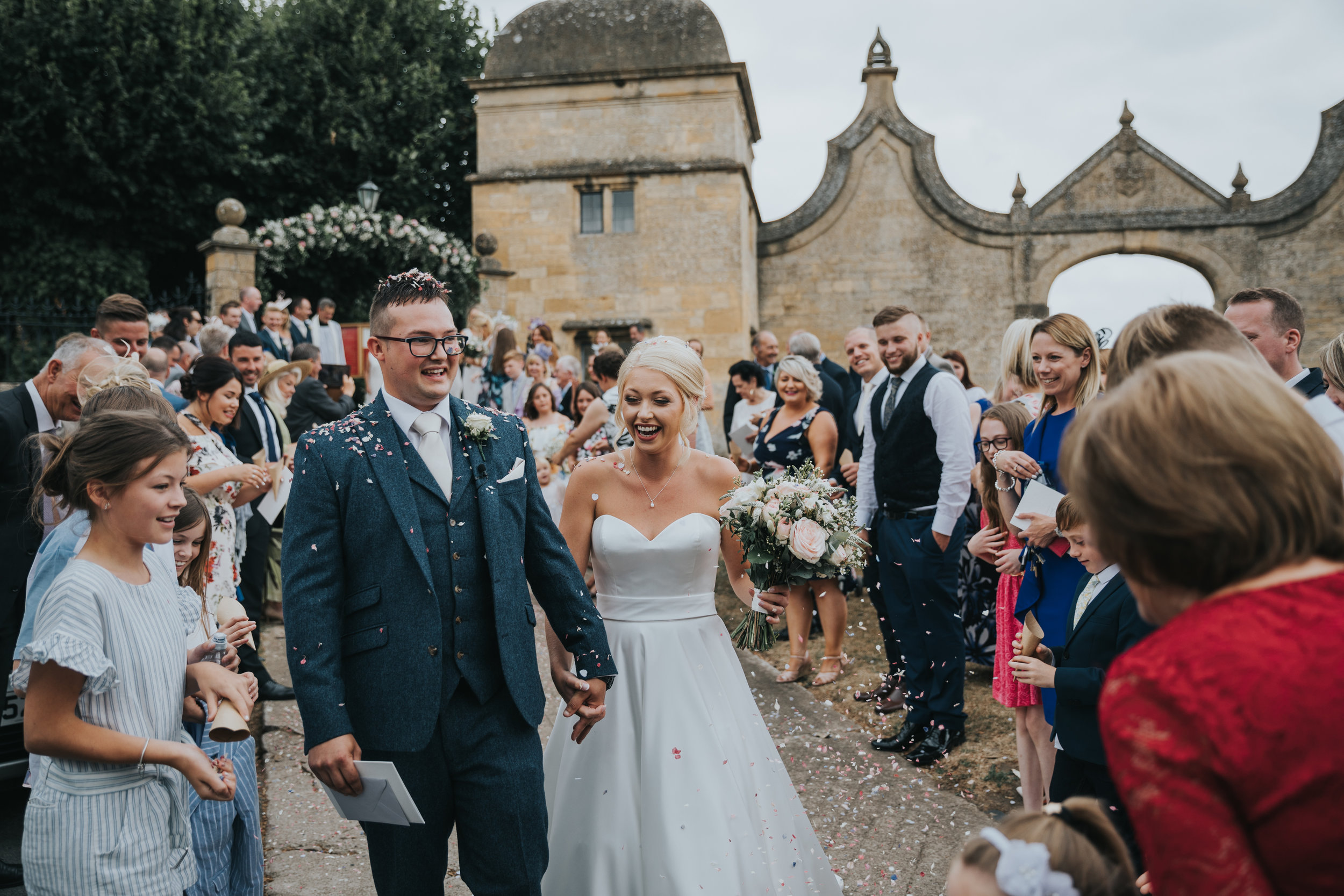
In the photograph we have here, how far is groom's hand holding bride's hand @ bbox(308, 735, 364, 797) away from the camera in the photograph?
2467 millimetres

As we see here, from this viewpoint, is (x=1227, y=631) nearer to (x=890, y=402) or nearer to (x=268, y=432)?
(x=890, y=402)

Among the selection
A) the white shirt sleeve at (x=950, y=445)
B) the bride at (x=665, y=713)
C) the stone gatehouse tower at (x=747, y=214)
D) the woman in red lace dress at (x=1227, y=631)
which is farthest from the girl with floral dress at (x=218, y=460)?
the stone gatehouse tower at (x=747, y=214)

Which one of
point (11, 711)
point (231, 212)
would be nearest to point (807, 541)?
point (11, 711)

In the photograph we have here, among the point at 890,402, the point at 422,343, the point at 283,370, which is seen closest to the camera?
the point at 422,343

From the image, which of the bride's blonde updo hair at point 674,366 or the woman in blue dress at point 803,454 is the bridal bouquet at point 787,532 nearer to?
the bride's blonde updo hair at point 674,366

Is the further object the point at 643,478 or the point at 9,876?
the point at 643,478

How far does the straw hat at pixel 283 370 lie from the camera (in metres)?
7.64

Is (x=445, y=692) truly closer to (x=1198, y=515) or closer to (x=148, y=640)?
(x=148, y=640)

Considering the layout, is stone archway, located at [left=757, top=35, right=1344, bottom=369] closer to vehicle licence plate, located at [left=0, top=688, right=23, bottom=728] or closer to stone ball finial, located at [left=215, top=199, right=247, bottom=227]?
stone ball finial, located at [left=215, top=199, right=247, bottom=227]

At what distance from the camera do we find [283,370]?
802 centimetres

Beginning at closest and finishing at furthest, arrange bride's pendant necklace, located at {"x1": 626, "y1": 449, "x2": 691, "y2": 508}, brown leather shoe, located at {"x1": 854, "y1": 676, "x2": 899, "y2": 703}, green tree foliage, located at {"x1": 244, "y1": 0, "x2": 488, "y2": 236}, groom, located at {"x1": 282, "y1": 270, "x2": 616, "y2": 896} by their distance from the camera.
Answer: groom, located at {"x1": 282, "y1": 270, "x2": 616, "y2": 896}, bride's pendant necklace, located at {"x1": 626, "y1": 449, "x2": 691, "y2": 508}, brown leather shoe, located at {"x1": 854, "y1": 676, "x2": 899, "y2": 703}, green tree foliage, located at {"x1": 244, "y1": 0, "x2": 488, "y2": 236}

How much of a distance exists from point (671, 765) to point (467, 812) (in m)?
0.86

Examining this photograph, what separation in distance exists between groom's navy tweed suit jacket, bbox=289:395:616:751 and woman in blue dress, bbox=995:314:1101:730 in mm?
2172

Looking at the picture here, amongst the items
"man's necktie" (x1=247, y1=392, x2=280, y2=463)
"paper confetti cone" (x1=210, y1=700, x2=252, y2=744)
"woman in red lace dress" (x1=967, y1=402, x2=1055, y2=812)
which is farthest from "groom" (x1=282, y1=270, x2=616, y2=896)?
"man's necktie" (x1=247, y1=392, x2=280, y2=463)
